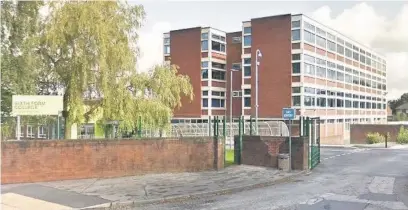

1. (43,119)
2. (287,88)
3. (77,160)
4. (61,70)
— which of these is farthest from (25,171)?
(287,88)

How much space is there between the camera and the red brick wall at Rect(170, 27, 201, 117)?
178 ft

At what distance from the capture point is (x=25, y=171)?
14.4 meters

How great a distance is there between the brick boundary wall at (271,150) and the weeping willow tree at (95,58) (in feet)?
15.8

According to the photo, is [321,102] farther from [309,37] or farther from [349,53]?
[349,53]

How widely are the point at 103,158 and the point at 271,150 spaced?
7.63 metres

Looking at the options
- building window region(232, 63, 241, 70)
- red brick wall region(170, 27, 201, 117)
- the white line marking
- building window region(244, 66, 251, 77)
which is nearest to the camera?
the white line marking

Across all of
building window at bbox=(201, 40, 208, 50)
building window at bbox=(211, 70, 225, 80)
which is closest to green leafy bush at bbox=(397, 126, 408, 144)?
building window at bbox=(211, 70, 225, 80)

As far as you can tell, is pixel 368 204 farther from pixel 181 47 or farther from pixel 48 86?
pixel 181 47

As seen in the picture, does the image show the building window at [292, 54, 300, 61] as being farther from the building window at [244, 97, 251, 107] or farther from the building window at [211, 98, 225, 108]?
the building window at [211, 98, 225, 108]

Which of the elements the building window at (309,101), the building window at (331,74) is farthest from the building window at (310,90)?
the building window at (331,74)

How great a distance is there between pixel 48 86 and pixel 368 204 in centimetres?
1371

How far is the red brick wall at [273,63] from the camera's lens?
4809 centimetres

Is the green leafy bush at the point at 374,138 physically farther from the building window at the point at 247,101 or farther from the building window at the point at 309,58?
the building window at the point at 247,101

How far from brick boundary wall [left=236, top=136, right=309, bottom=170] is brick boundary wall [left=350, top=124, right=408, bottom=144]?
1234 inches
